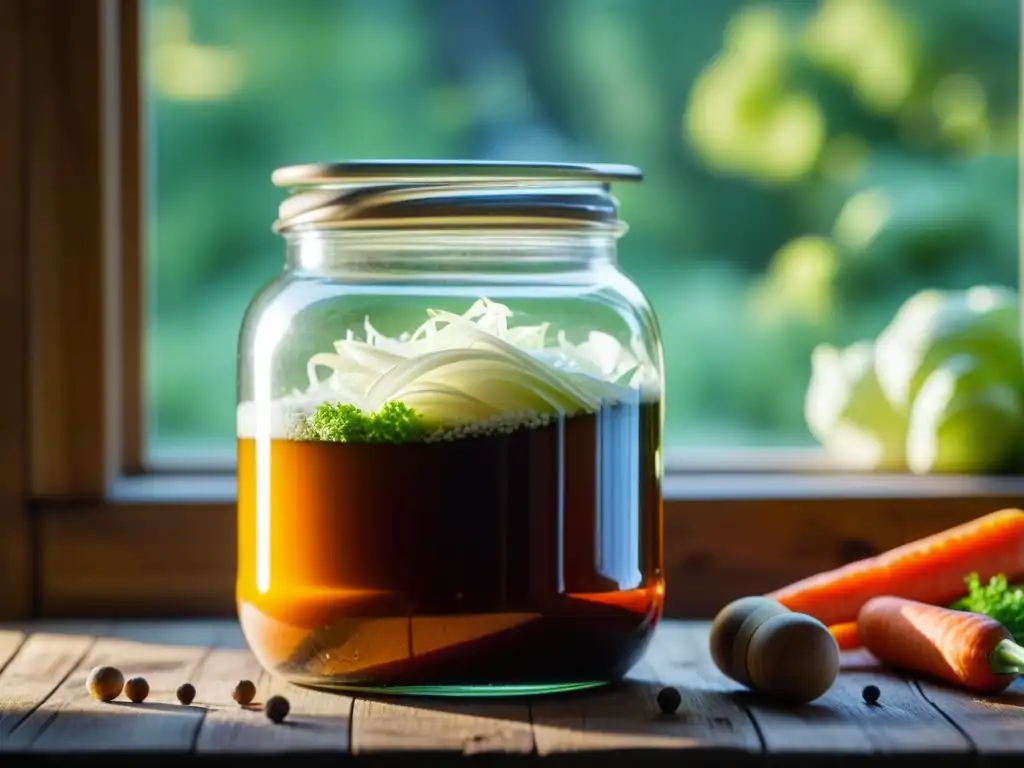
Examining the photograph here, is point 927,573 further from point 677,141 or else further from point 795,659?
point 677,141

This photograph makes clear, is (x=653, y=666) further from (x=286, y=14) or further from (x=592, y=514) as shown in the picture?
(x=286, y=14)

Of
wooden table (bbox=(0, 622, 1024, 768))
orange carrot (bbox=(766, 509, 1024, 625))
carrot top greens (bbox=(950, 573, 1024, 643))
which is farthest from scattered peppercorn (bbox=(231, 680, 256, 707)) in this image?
carrot top greens (bbox=(950, 573, 1024, 643))

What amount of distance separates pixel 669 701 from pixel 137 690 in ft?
1.34

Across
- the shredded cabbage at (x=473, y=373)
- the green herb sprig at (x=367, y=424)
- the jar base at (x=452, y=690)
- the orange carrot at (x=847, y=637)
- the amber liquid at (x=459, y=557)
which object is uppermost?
the shredded cabbage at (x=473, y=373)

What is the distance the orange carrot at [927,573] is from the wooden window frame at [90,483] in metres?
0.12

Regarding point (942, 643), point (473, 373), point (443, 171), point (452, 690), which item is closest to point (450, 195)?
point (443, 171)

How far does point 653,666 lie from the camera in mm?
1292

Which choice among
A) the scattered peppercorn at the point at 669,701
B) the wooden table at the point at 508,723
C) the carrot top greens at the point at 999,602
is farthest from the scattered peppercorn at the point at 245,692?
the carrot top greens at the point at 999,602

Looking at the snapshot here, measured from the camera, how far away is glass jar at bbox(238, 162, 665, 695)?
1.09 meters

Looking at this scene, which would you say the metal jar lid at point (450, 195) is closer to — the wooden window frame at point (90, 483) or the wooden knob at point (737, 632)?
the wooden knob at point (737, 632)

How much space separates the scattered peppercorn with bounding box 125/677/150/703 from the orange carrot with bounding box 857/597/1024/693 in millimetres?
629

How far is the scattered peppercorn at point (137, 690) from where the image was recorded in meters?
1.13

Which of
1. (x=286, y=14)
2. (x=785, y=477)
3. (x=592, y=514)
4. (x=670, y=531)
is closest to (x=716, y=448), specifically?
(x=785, y=477)

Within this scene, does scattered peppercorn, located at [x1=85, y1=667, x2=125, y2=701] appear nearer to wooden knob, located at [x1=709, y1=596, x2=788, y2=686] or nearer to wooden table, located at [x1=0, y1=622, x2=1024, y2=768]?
wooden table, located at [x1=0, y1=622, x2=1024, y2=768]
